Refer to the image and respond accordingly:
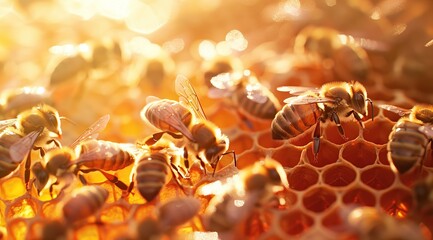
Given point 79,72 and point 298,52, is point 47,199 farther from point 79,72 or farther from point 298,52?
point 298,52

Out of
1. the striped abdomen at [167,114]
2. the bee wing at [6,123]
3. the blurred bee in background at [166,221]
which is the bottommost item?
the blurred bee in background at [166,221]

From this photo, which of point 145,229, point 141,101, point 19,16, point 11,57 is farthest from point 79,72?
point 145,229

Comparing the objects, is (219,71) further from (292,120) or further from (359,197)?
(359,197)

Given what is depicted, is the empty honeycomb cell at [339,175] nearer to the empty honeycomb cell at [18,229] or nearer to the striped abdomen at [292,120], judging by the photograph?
the striped abdomen at [292,120]

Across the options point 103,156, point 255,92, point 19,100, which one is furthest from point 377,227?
point 19,100

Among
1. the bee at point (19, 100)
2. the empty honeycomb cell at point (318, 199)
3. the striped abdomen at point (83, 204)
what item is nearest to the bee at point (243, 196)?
the empty honeycomb cell at point (318, 199)
